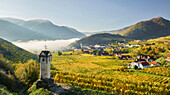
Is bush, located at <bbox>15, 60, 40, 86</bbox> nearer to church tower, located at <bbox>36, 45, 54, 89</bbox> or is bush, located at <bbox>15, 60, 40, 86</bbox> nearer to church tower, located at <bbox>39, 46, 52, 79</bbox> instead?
church tower, located at <bbox>36, 45, 54, 89</bbox>

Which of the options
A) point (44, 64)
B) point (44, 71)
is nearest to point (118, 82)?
point (44, 71)

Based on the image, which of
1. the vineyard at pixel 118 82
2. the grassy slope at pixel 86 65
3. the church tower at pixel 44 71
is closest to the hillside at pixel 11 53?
the vineyard at pixel 118 82

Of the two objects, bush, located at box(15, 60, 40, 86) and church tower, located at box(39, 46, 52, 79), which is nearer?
church tower, located at box(39, 46, 52, 79)

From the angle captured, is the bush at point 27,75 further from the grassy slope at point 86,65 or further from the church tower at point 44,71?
the grassy slope at point 86,65

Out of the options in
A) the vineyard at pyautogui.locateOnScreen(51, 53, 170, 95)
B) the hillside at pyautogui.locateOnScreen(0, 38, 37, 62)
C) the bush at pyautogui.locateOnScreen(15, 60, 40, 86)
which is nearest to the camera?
the bush at pyautogui.locateOnScreen(15, 60, 40, 86)

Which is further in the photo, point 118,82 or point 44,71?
point 118,82

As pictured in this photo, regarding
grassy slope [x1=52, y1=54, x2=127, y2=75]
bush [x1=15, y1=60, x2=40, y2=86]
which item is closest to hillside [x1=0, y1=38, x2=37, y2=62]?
grassy slope [x1=52, y1=54, x2=127, y2=75]

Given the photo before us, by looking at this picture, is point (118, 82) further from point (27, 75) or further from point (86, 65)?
point (86, 65)

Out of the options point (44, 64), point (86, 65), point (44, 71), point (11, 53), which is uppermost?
point (11, 53)

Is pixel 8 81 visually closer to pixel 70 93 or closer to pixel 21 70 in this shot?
pixel 21 70

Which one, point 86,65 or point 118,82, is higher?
point 118,82

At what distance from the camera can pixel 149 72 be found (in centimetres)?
4266

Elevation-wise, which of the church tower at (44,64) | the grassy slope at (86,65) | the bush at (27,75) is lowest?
the grassy slope at (86,65)

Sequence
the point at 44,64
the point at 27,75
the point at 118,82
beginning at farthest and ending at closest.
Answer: the point at 118,82 < the point at 27,75 < the point at 44,64
